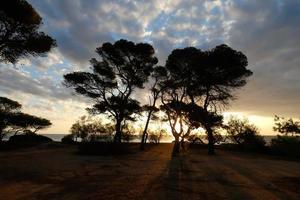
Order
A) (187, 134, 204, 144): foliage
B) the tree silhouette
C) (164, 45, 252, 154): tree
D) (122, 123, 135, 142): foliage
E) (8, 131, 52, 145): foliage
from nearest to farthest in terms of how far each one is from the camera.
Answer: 1. the tree silhouette
2. (164, 45, 252, 154): tree
3. (8, 131, 52, 145): foliage
4. (187, 134, 204, 144): foliage
5. (122, 123, 135, 142): foliage

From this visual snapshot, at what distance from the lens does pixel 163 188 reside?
748 centimetres

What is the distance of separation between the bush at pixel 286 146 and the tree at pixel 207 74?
307 inches

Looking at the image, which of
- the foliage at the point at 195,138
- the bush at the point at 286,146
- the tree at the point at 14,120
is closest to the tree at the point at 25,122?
the tree at the point at 14,120

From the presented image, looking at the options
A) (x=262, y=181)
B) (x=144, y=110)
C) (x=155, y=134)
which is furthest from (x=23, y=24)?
(x=155, y=134)

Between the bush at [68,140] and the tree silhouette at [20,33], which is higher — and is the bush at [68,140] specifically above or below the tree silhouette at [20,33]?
below

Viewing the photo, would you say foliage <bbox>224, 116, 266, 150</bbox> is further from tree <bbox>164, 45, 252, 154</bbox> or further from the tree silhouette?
the tree silhouette

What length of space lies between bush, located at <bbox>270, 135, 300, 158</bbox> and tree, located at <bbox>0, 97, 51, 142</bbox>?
3257cm

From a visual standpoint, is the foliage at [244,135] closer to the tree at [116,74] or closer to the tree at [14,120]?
the tree at [116,74]

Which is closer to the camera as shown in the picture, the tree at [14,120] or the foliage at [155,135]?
the tree at [14,120]

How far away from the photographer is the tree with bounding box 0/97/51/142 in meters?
36.1

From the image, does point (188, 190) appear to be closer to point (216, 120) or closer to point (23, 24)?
point (23, 24)

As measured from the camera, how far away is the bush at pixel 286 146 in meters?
24.5

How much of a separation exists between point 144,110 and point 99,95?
604cm

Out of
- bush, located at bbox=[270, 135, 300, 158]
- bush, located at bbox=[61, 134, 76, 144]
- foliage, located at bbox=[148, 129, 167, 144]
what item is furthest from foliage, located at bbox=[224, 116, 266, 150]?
bush, located at bbox=[61, 134, 76, 144]
